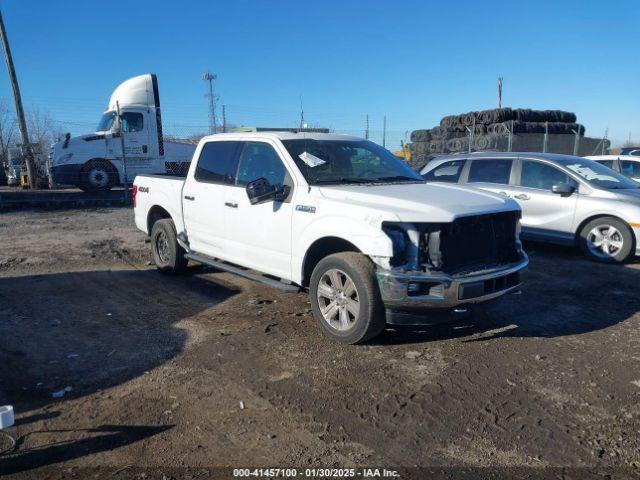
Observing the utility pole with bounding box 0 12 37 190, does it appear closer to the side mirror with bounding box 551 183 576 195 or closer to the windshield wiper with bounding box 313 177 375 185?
the windshield wiper with bounding box 313 177 375 185

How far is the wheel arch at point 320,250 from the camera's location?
4.72 metres

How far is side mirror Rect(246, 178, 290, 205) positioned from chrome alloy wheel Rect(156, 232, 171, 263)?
2.42m

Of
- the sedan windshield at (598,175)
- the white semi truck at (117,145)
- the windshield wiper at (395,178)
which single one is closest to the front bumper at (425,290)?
the windshield wiper at (395,178)

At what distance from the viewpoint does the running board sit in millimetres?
5090

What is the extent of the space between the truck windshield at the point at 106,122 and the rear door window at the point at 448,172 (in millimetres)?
11948

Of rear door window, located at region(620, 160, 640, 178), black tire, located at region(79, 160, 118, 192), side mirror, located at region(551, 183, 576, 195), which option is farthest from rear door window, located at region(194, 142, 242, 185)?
black tire, located at region(79, 160, 118, 192)

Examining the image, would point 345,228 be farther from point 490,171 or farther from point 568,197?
point 490,171

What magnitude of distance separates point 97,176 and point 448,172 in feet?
42.2

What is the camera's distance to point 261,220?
210 inches

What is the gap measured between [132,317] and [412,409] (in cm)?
322

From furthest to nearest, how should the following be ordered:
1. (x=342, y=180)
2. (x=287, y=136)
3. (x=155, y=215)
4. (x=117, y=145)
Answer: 1. (x=117, y=145)
2. (x=155, y=215)
3. (x=287, y=136)
4. (x=342, y=180)

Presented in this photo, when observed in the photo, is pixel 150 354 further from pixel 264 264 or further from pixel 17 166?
pixel 17 166

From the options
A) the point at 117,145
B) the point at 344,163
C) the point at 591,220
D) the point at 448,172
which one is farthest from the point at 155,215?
the point at 117,145

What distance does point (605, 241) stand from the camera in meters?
7.76
